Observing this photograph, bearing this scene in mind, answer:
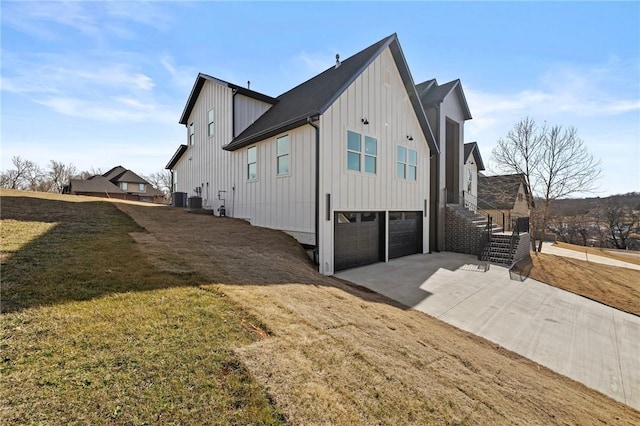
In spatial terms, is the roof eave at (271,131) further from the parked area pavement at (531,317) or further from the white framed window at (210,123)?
the parked area pavement at (531,317)

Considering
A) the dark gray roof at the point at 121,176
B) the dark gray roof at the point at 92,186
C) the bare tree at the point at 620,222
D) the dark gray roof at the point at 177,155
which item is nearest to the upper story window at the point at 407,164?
the dark gray roof at the point at 177,155

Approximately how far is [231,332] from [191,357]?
589 mm

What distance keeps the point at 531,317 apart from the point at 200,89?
18918 millimetres

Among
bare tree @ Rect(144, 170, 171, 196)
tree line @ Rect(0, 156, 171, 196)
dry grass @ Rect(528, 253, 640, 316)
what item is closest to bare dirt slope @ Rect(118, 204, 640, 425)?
dry grass @ Rect(528, 253, 640, 316)

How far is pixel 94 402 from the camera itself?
2123mm

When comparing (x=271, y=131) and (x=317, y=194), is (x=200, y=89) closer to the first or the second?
(x=271, y=131)

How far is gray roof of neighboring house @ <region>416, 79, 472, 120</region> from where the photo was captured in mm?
14717

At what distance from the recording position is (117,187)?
144 feet

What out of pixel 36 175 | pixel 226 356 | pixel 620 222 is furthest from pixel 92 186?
pixel 620 222

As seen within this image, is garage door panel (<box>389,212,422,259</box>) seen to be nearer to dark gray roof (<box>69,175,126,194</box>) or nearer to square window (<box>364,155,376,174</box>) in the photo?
square window (<box>364,155,376,174</box>)

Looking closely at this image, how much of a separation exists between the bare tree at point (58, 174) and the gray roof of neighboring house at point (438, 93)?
58905 mm

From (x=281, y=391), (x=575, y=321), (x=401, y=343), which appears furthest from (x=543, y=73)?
(x=281, y=391)

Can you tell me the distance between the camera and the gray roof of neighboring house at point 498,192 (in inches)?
1004

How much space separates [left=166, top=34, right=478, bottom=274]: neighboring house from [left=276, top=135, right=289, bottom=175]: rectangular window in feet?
0.12
